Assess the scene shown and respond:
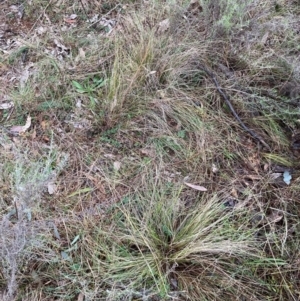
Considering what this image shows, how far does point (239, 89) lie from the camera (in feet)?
7.59

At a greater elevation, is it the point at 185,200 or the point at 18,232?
the point at 18,232

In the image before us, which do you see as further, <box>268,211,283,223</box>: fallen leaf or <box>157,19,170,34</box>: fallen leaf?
<box>157,19,170,34</box>: fallen leaf

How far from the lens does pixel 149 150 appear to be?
2.11 metres

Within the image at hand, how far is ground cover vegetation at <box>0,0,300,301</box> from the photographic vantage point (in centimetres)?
172

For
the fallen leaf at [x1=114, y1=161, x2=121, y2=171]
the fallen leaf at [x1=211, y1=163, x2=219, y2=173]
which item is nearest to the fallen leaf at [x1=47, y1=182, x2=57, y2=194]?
the fallen leaf at [x1=114, y1=161, x2=121, y2=171]

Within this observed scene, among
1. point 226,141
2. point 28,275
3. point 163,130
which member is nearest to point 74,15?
point 163,130

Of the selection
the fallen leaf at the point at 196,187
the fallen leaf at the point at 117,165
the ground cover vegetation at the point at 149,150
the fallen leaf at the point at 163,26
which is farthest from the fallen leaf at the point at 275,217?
the fallen leaf at the point at 163,26

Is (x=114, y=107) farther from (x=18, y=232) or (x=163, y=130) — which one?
(x=18, y=232)

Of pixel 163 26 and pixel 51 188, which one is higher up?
pixel 163 26

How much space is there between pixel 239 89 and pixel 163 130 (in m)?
0.58

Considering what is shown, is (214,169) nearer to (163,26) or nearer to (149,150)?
(149,150)

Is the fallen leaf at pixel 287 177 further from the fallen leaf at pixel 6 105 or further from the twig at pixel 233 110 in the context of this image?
the fallen leaf at pixel 6 105

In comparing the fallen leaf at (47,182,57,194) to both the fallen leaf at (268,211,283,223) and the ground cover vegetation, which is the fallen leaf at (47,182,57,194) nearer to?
the ground cover vegetation

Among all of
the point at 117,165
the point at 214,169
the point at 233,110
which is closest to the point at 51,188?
the point at 117,165
